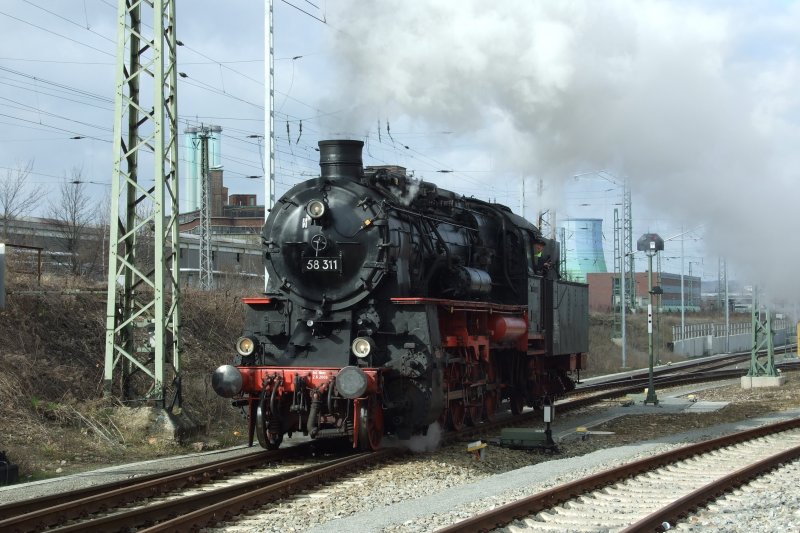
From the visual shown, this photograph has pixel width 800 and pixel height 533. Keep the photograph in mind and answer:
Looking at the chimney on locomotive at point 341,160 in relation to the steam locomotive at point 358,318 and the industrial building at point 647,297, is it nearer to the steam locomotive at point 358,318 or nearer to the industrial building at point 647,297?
the steam locomotive at point 358,318

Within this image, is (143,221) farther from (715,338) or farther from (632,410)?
(715,338)

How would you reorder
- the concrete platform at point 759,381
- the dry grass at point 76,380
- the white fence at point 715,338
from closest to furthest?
the dry grass at point 76,380
the concrete platform at point 759,381
the white fence at point 715,338

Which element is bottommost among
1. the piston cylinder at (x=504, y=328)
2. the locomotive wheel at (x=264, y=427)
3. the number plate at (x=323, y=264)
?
the locomotive wheel at (x=264, y=427)

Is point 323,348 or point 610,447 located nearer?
point 323,348

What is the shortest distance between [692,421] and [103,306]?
12.7 m

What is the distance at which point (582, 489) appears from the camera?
10.3 meters

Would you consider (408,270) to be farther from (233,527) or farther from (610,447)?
(233,527)

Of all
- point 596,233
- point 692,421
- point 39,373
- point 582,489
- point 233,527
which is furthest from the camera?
point 596,233

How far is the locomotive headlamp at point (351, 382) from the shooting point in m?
12.2

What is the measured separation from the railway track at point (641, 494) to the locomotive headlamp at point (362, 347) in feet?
11.7

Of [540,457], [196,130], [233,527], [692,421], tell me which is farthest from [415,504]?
[196,130]

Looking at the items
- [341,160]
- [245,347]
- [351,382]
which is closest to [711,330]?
[341,160]

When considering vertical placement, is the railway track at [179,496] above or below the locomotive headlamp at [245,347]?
below

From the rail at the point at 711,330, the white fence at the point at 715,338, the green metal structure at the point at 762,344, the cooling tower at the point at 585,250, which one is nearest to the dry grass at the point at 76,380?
the green metal structure at the point at 762,344
